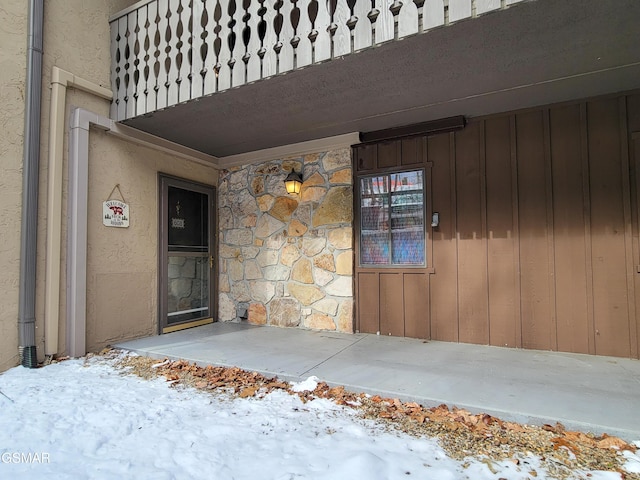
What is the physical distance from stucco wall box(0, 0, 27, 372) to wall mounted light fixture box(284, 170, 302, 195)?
2.59m

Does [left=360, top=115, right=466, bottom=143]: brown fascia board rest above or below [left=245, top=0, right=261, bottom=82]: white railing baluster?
below

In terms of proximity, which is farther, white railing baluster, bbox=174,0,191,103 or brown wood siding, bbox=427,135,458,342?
brown wood siding, bbox=427,135,458,342

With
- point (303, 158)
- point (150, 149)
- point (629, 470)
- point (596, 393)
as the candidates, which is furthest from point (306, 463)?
point (150, 149)

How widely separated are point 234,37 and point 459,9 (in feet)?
6.53

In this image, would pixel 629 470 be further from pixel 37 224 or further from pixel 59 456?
pixel 37 224

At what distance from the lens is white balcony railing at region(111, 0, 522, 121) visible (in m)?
2.34

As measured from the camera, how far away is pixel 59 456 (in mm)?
1727

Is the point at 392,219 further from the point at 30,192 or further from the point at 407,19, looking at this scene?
the point at 30,192

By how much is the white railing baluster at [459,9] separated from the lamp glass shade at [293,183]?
8.19ft

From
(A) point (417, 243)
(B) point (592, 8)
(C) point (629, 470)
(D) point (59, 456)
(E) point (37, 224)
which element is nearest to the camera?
(C) point (629, 470)

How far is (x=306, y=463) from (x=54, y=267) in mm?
2937

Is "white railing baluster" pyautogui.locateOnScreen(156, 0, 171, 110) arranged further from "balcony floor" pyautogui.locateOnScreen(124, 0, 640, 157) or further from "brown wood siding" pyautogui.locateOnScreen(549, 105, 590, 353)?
"brown wood siding" pyautogui.locateOnScreen(549, 105, 590, 353)

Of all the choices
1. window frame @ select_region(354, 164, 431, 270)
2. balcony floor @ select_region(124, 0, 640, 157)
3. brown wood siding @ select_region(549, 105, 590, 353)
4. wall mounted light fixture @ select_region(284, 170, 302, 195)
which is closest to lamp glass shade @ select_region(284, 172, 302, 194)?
wall mounted light fixture @ select_region(284, 170, 302, 195)

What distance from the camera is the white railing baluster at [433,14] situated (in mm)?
2191
